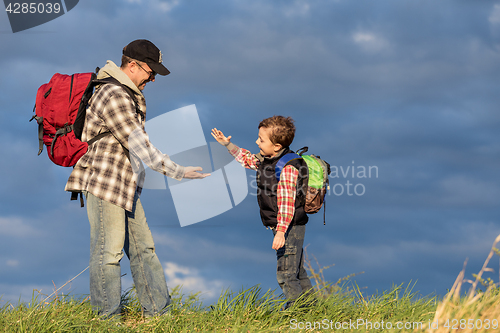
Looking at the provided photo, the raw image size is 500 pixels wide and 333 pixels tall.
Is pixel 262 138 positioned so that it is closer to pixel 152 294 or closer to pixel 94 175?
pixel 94 175

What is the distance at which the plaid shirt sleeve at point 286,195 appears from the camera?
202 inches

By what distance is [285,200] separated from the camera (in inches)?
204

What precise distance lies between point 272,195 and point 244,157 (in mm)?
885

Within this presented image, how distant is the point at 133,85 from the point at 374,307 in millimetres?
4279

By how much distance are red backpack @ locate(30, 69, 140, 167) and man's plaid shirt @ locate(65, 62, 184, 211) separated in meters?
0.09

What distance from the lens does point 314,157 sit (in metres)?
5.77

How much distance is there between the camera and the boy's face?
552 centimetres

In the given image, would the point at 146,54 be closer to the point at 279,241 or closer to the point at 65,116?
the point at 65,116

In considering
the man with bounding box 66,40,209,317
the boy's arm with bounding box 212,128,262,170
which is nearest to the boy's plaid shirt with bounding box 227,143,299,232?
the boy's arm with bounding box 212,128,262,170

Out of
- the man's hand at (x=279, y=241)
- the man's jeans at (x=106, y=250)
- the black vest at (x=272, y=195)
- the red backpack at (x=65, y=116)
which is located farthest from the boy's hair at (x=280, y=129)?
→ the man's jeans at (x=106, y=250)

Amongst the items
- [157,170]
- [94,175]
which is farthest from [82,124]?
[157,170]

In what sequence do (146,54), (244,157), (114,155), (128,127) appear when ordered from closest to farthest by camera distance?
(128,127) < (114,155) < (146,54) < (244,157)

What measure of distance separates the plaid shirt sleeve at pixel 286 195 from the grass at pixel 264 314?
1.06 m

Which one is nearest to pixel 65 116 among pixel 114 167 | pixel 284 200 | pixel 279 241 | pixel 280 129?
pixel 114 167
